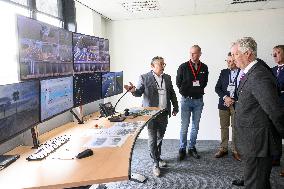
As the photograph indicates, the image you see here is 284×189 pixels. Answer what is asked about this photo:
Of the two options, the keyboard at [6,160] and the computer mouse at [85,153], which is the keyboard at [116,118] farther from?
the keyboard at [6,160]

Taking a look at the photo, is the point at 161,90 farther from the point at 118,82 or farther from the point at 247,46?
the point at 247,46

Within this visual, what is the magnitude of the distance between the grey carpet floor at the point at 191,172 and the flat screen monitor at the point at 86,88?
3.70 feet

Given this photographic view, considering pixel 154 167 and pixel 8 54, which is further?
pixel 154 167

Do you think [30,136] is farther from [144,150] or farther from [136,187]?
[144,150]

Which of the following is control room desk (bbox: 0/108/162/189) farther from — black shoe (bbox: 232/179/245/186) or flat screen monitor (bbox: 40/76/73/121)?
black shoe (bbox: 232/179/245/186)

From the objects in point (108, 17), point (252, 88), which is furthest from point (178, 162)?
point (108, 17)

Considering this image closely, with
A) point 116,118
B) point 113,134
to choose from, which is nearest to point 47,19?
point 116,118

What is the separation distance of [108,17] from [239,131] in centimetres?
434

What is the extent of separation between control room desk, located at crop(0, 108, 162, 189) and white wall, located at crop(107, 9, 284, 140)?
3.96 metres

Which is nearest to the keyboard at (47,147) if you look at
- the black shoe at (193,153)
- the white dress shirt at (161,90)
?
the white dress shirt at (161,90)

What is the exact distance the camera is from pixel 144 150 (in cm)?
554

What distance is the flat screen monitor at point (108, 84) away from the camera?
406 cm

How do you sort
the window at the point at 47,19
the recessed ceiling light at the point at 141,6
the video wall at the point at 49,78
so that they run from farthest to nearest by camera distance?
the recessed ceiling light at the point at 141,6 → the window at the point at 47,19 → the video wall at the point at 49,78

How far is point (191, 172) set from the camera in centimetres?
427
